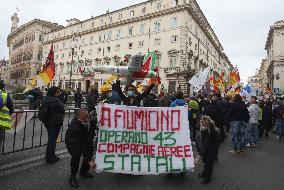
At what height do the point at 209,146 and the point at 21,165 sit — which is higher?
the point at 209,146

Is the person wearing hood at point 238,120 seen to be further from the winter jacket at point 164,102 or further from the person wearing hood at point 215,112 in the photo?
the winter jacket at point 164,102

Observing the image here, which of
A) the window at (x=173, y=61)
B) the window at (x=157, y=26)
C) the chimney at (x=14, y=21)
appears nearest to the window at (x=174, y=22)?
the window at (x=157, y=26)

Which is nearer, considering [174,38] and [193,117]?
[193,117]

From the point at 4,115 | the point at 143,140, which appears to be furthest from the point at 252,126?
the point at 4,115

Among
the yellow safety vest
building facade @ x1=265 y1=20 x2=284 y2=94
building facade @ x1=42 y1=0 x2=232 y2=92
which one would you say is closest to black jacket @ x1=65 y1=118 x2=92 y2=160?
the yellow safety vest

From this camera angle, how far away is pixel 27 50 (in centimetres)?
8306

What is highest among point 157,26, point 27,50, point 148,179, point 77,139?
point 27,50

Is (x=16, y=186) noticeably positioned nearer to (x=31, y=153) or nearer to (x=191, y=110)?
(x=31, y=153)

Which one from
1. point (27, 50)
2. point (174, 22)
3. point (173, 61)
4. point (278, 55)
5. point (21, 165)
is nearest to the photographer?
point (21, 165)

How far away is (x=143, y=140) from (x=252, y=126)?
22.3ft

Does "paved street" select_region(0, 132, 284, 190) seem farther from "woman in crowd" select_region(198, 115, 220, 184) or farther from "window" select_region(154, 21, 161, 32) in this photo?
"window" select_region(154, 21, 161, 32)

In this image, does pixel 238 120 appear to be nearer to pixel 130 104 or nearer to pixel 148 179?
pixel 130 104

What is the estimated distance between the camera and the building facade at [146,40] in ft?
144

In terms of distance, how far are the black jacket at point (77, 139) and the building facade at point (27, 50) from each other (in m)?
71.5
